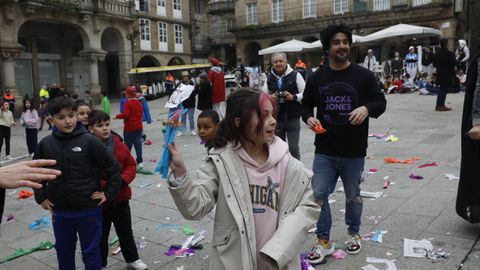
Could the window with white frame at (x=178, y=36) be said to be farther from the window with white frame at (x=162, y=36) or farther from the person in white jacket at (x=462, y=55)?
the person in white jacket at (x=462, y=55)

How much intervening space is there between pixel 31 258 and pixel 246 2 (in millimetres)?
36580

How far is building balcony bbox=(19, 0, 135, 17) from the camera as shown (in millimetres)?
21667

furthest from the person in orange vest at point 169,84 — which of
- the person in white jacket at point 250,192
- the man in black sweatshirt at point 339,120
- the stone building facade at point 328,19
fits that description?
the person in white jacket at point 250,192

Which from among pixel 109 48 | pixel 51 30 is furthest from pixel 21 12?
pixel 109 48

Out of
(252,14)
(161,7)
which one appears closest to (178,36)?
(161,7)

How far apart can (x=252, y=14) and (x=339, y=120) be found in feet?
118

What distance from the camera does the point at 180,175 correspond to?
2.07 m

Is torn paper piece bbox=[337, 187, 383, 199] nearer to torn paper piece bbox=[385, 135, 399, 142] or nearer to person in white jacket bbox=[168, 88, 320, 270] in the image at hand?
person in white jacket bbox=[168, 88, 320, 270]

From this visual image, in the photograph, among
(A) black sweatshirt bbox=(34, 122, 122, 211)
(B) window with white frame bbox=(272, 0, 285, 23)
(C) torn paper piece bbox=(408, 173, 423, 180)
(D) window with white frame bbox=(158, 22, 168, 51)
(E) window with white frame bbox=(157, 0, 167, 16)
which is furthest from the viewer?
(B) window with white frame bbox=(272, 0, 285, 23)

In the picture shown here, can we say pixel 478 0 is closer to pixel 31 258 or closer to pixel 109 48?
pixel 109 48

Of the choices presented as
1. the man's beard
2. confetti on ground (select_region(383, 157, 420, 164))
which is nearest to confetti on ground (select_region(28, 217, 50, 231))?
the man's beard

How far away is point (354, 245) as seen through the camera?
3930 millimetres

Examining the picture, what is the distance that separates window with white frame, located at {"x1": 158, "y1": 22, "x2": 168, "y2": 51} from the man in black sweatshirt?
32.8 meters

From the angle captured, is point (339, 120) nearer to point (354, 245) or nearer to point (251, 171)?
point (354, 245)
